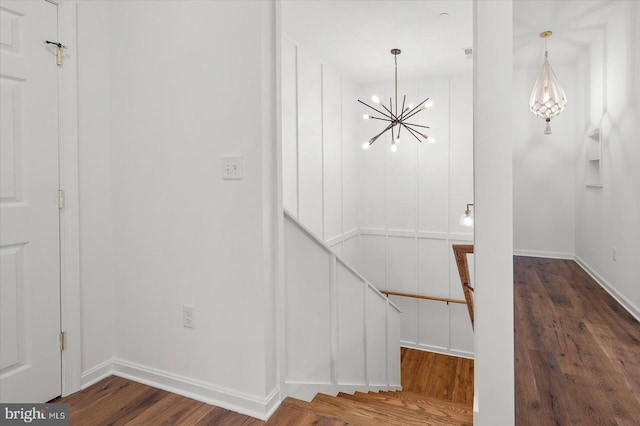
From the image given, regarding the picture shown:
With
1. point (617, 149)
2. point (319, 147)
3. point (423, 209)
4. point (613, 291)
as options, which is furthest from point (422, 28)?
point (613, 291)

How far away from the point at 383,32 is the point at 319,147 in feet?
4.61

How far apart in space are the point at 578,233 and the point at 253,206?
324cm

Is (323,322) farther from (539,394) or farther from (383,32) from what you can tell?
(383,32)

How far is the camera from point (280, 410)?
6.07ft

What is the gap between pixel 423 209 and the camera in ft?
16.9

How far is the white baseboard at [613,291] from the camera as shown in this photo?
227cm

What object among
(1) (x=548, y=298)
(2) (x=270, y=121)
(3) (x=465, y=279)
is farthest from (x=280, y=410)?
(1) (x=548, y=298)

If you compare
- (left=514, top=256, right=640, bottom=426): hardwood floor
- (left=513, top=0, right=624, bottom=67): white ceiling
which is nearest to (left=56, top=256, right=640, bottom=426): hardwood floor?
(left=514, top=256, right=640, bottom=426): hardwood floor

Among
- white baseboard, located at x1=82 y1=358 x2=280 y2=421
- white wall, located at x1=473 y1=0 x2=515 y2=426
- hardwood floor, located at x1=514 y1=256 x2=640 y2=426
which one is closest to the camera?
white wall, located at x1=473 y1=0 x2=515 y2=426

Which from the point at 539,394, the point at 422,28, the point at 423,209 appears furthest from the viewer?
the point at 423,209

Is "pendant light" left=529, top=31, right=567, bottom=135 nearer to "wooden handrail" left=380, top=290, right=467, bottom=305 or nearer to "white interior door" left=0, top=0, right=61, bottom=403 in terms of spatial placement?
"wooden handrail" left=380, top=290, right=467, bottom=305

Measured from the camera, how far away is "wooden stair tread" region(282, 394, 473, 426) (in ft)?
5.86

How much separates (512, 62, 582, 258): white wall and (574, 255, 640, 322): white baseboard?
388 mm

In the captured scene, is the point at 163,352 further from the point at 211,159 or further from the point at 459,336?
the point at 459,336
